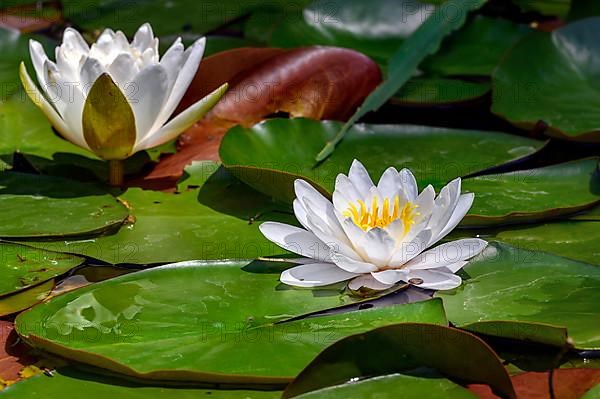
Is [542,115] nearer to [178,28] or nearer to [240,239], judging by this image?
[240,239]

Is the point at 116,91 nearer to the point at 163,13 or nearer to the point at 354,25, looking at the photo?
the point at 354,25

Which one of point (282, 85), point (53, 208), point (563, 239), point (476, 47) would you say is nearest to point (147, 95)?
point (53, 208)

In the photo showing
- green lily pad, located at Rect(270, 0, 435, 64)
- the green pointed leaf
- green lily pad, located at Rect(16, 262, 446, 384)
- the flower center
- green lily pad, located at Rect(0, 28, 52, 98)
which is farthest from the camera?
green lily pad, located at Rect(270, 0, 435, 64)

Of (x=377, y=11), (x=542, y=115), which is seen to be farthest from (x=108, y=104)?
(x=377, y=11)

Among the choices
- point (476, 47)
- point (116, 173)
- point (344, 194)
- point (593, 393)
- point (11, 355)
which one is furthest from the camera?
point (476, 47)

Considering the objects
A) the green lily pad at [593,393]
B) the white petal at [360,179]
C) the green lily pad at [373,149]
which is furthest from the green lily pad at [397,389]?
the green lily pad at [373,149]

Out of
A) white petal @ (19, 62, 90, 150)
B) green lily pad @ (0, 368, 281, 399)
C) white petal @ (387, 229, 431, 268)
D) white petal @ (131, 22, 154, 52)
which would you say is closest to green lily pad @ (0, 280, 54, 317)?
green lily pad @ (0, 368, 281, 399)

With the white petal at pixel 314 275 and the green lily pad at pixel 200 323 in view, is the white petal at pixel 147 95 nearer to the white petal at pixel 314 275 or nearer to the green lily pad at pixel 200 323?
the green lily pad at pixel 200 323

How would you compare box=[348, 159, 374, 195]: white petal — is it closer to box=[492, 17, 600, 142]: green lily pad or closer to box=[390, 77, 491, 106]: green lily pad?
box=[492, 17, 600, 142]: green lily pad
